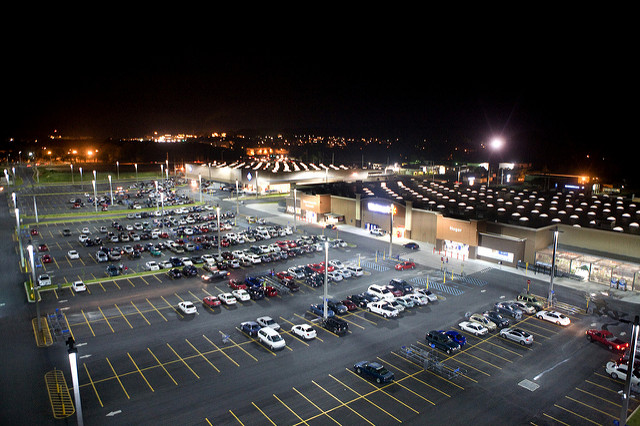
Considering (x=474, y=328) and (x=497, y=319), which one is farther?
(x=497, y=319)

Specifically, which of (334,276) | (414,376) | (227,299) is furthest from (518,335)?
(227,299)

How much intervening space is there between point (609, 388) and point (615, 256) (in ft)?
79.5

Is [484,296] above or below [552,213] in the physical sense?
below

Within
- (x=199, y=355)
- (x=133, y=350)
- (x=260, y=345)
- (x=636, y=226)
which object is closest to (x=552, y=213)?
(x=636, y=226)

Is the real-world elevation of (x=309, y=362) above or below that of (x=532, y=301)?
below

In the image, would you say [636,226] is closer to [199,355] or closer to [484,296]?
[484,296]

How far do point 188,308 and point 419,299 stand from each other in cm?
1743

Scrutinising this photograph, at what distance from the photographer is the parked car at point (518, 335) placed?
24844 millimetres

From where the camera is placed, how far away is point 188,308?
29.5m

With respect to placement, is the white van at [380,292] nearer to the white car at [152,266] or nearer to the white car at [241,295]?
the white car at [241,295]

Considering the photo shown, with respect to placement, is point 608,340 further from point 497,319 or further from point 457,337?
point 457,337

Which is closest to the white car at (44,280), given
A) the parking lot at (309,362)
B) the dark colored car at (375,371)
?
the parking lot at (309,362)

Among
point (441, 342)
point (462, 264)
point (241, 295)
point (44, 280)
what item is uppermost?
point (44, 280)

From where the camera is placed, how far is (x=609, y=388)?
20.5 m
